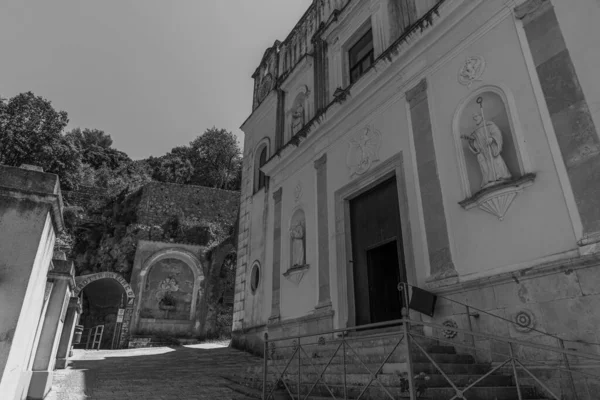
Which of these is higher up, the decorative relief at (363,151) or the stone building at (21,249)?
the decorative relief at (363,151)

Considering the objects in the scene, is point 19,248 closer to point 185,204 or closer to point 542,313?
point 542,313

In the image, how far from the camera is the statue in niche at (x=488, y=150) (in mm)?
5730

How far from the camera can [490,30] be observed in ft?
21.7

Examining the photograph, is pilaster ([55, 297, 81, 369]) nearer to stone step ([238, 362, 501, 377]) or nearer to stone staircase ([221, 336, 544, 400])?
stone staircase ([221, 336, 544, 400])

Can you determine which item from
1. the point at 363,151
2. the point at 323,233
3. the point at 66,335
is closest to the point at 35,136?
the point at 66,335

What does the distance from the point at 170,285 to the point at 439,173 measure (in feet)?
59.2

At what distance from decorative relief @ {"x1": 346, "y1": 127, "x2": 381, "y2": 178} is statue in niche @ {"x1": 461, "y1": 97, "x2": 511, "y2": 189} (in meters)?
2.50

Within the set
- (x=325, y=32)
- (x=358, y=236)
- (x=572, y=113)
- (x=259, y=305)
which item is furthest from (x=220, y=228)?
(x=572, y=113)

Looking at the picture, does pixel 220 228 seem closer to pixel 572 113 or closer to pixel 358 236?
pixel 358 236

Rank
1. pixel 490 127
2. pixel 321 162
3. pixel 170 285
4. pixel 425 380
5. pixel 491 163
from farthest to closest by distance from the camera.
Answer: pixel 170 285 → pixel 321 162 → pixel 490 127 → pixel 491 163 → pixel 425 380

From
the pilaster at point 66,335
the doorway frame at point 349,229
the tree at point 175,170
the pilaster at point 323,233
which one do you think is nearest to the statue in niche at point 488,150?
the doorway frame at point 349,229

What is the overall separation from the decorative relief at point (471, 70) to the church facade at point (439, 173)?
0.02m

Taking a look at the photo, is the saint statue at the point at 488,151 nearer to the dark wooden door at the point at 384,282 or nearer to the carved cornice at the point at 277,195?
the dark wooden door at the point at 384,282

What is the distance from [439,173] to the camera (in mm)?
6875
